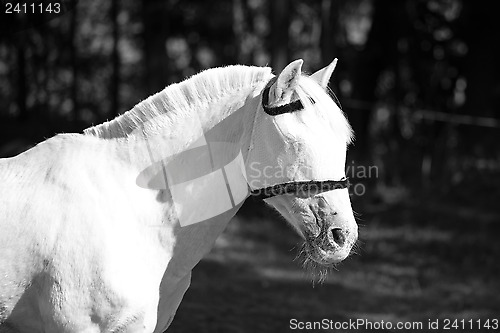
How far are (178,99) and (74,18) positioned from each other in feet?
46.0

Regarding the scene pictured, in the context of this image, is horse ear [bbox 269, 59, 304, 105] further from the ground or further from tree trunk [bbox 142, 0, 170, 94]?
tree trunk [bbox 142, 0, 170, 94]

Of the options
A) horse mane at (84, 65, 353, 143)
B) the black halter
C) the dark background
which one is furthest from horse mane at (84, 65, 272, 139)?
the dark background

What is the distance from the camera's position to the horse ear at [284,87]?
2.52 metres

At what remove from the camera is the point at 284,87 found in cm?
254

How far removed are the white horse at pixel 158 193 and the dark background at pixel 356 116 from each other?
2.65 meters

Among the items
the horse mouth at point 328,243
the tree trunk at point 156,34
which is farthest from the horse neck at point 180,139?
the tree trunk at point 156,34

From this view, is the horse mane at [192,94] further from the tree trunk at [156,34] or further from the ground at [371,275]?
the tree trunk at [156,34]

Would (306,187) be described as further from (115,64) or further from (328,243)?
(115,64)

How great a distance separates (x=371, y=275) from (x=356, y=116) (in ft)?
17.7

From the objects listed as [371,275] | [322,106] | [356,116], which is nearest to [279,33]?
[356,116]

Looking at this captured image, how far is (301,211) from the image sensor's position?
259 centimetres

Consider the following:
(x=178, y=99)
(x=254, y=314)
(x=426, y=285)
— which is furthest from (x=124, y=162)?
(x=426, y=285)

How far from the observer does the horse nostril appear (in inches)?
98.9

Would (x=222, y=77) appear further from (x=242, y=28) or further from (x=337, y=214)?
(x=242, y=28)
